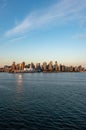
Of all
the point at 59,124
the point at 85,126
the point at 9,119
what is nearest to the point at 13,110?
the point at 9,119

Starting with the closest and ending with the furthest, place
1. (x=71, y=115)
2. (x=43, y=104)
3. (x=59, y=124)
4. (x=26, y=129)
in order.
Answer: (x=26, y=129)
(x=59, y=124)
(x=71, y=115)
(x=43, y=104)

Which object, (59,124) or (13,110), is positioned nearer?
(59,124)

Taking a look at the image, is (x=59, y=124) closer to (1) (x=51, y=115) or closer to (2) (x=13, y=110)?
(1) (x=51, y=115)

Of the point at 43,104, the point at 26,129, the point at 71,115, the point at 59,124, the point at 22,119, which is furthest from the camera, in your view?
the point at 43,104

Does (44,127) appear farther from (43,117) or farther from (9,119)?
(9,119)

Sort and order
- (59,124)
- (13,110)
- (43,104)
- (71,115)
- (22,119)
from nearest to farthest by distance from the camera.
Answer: (59,124), (22,119), (71,115), (13,110), (43,104)

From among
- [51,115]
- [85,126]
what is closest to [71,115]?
[51,115]

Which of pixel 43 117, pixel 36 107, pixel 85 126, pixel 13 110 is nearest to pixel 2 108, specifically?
pixel 13 110

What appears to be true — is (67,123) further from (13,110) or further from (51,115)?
(13,110)

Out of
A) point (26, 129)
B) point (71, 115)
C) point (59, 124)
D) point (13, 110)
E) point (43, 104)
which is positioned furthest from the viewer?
point (43, 104)
